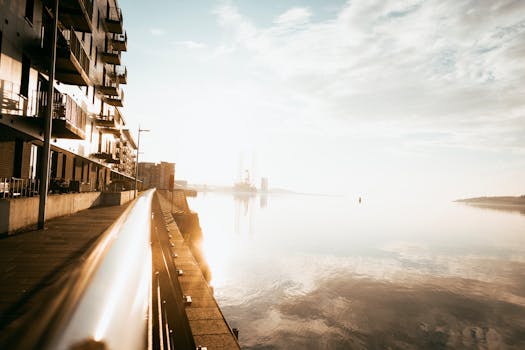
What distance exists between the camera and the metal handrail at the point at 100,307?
0.69 m

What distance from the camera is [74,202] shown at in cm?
2139

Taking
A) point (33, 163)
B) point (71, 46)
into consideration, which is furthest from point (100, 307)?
point (71, 46)

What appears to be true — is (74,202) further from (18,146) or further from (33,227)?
(33,227)

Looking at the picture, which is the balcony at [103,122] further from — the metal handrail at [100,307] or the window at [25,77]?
the metal handrail at [100,307]

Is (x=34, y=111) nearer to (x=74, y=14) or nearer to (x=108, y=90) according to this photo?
(x=74, y=14)

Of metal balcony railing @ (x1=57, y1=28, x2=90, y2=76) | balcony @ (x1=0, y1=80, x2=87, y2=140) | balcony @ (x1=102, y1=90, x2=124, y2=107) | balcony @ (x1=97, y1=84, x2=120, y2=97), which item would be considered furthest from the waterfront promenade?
balcony @ (x1=102, y1=90, x2=124, y2=107)

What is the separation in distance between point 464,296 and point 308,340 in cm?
1652

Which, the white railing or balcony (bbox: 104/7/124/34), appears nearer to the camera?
the white railing

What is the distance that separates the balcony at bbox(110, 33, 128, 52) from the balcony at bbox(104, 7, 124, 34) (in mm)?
1588

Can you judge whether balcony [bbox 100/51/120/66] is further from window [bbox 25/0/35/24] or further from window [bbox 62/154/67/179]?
window [bbox 25/0/35/24]

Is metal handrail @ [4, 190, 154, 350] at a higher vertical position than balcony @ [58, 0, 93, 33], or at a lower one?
lower

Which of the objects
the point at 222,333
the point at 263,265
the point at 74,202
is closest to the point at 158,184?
the point at 263,265

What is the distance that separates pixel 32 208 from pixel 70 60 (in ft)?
34.9

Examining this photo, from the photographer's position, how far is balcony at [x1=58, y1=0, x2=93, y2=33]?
21.3 m
